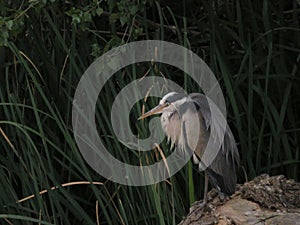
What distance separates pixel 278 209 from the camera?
2.48 metres

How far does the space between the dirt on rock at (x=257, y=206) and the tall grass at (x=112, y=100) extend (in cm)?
25

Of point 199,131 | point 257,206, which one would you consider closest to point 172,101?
point 199,131

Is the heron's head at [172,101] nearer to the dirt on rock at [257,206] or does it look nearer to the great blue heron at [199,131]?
the great blue heron at [199,131]

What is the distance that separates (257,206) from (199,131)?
0.40 m

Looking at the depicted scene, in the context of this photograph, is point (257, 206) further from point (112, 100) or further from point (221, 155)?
point (112, 100)

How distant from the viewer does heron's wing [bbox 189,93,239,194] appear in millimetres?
2679

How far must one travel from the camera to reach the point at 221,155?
2.78 metres

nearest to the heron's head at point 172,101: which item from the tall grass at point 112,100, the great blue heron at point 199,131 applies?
the great blue heron at point 199,131

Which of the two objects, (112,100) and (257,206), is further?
(112,100)

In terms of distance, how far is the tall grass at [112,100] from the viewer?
304cm

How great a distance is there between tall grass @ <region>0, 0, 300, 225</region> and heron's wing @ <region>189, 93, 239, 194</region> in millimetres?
195

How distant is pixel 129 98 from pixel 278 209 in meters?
0.99

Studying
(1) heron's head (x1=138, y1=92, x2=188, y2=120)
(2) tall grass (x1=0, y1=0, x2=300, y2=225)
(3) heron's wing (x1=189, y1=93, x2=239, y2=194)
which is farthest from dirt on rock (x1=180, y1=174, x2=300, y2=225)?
(1) heron's head (x1=138, y1=92, x2=188, y2=120)

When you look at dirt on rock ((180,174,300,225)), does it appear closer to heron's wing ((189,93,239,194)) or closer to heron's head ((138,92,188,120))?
heron's wing ((189,93,239,194))
